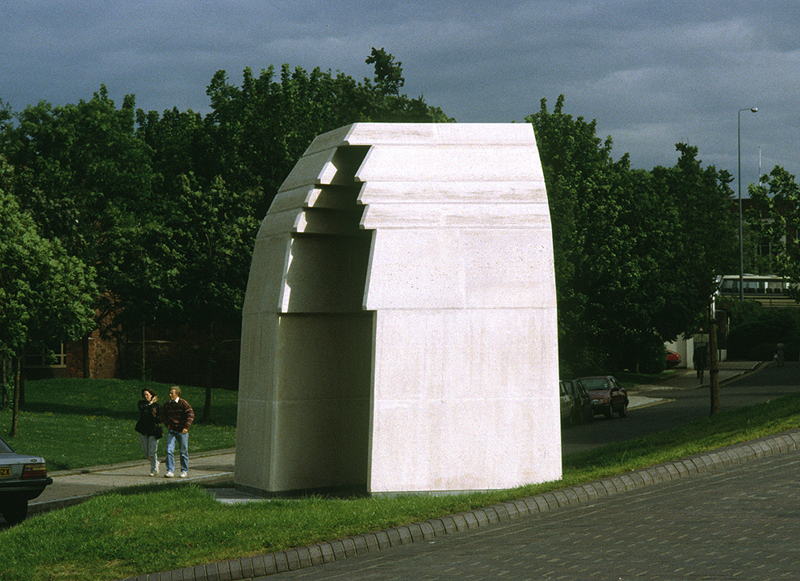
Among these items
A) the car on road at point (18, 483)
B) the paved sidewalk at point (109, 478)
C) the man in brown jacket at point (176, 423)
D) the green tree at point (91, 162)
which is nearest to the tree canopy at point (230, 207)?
the green tree at point (91, 162)

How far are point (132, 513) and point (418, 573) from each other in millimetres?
4441

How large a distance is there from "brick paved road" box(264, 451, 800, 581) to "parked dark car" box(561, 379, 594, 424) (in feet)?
64.5

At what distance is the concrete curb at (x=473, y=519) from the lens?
28.5ft

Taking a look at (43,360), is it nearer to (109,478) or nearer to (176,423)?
(109,478)

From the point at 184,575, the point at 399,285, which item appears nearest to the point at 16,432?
the point at 399,285

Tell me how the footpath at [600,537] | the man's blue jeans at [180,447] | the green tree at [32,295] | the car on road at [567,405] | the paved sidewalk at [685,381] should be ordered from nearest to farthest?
the footpath at [600,537] < the man's blue jeans at [180,447] < the green tree at [32,295] < the car on road at [567,405] < the paved sidewalk at [685,381]

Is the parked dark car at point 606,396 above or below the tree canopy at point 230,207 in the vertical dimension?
below

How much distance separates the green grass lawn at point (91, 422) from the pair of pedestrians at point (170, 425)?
257cm

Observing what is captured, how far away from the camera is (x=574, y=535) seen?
30.3ft

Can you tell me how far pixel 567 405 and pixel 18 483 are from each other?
64.1 feet

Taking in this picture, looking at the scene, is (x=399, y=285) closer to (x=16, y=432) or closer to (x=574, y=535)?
(x=574, y=535)

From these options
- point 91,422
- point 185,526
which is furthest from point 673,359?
point 185,526

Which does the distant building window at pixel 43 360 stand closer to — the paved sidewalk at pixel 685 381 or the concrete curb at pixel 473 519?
the paved sidewalk at pixel 685 381

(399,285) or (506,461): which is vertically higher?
(399,285)
